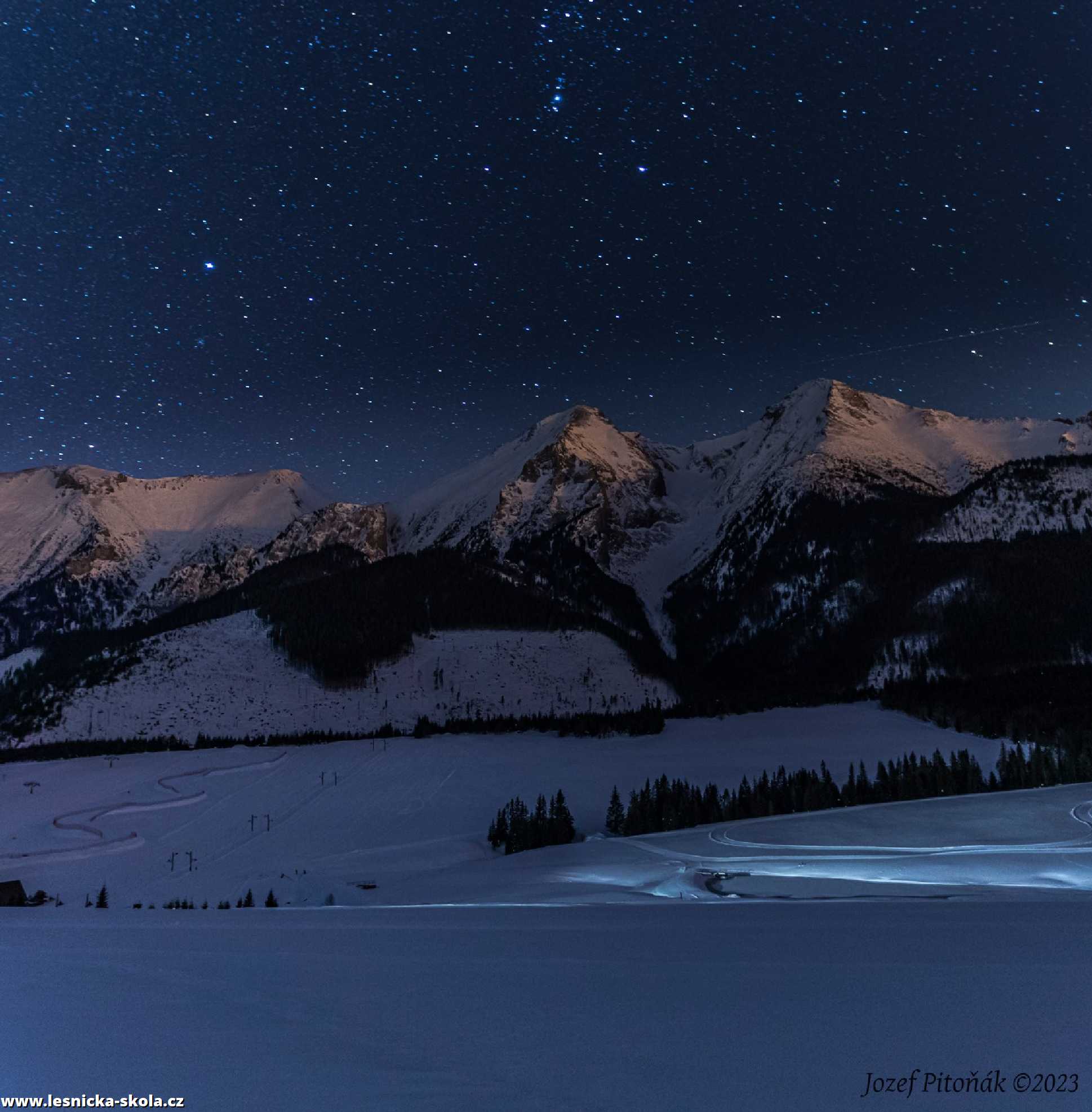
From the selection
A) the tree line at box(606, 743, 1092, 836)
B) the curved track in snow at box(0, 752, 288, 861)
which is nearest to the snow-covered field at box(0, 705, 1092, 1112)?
the tree line at box(606, 743, 1092, 836)

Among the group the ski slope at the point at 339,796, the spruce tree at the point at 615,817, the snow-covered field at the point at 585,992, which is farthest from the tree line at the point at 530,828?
the snow-covered field at the point at 585,992

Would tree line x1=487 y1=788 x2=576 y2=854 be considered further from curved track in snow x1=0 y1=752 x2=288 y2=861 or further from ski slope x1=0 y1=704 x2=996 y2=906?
curved track in snow x1=0 y1=752 x2=288 y2=861

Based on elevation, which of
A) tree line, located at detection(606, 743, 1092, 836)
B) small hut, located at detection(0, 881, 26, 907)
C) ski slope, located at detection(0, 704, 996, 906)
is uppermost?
small hut, located at detection(0, 881, 26, 907)

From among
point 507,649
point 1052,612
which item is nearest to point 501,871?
point 507,649

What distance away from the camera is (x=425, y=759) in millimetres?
106125

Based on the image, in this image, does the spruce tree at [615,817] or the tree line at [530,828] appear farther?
the spruce tree at [615,817]

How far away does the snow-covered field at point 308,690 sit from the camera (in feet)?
522

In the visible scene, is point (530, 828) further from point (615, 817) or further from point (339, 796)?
point (339, 796)

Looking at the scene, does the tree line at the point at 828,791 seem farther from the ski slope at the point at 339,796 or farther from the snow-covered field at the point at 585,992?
the snow-covered field at the point at 585,992

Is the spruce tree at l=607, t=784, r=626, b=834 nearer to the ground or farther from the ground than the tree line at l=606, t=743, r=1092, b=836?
nearer to the ground

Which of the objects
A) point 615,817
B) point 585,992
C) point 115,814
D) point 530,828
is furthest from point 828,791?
point 115,814

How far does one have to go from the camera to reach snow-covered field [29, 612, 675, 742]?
522 feet

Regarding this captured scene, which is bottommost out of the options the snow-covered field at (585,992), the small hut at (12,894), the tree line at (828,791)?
the tree line at (828,791)

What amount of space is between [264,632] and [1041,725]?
537ft
